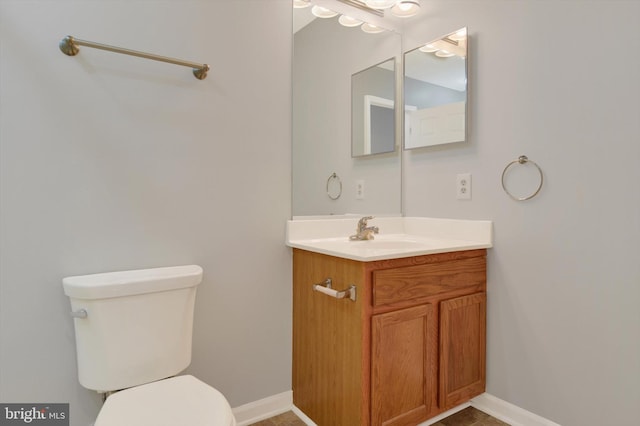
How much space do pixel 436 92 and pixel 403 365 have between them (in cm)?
138

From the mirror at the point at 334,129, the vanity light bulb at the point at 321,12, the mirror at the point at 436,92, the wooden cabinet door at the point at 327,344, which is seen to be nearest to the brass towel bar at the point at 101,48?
the mirror at the point at 334,129

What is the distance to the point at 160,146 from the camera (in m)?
1.49

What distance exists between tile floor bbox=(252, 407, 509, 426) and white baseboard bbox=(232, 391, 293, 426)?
0.09ft

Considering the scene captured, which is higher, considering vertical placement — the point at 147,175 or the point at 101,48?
the point at 101,48

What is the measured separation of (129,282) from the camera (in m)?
1.27

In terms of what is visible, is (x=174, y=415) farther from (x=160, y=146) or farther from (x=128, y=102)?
(x=128, y=102)

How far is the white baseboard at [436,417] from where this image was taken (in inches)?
64.9

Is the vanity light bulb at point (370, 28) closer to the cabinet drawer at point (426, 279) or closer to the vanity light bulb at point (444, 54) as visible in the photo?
the vanity light bulb at point (444, 54)

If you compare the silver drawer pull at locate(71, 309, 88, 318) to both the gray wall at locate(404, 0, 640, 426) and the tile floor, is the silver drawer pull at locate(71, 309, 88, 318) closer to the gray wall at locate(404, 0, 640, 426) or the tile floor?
the tile floor

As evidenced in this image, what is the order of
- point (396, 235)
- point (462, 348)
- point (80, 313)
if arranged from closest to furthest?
point (80, 313)
point (462, 348)
point (396, 235)

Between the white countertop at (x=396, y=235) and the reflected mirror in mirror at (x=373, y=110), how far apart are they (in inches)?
17.1

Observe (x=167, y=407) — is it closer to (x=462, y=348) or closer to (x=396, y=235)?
(x=462, y=348)

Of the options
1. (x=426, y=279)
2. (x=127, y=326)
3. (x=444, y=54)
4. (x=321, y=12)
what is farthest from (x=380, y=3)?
(x=127, y=326)

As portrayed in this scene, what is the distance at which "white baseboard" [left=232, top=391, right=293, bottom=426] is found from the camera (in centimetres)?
170
